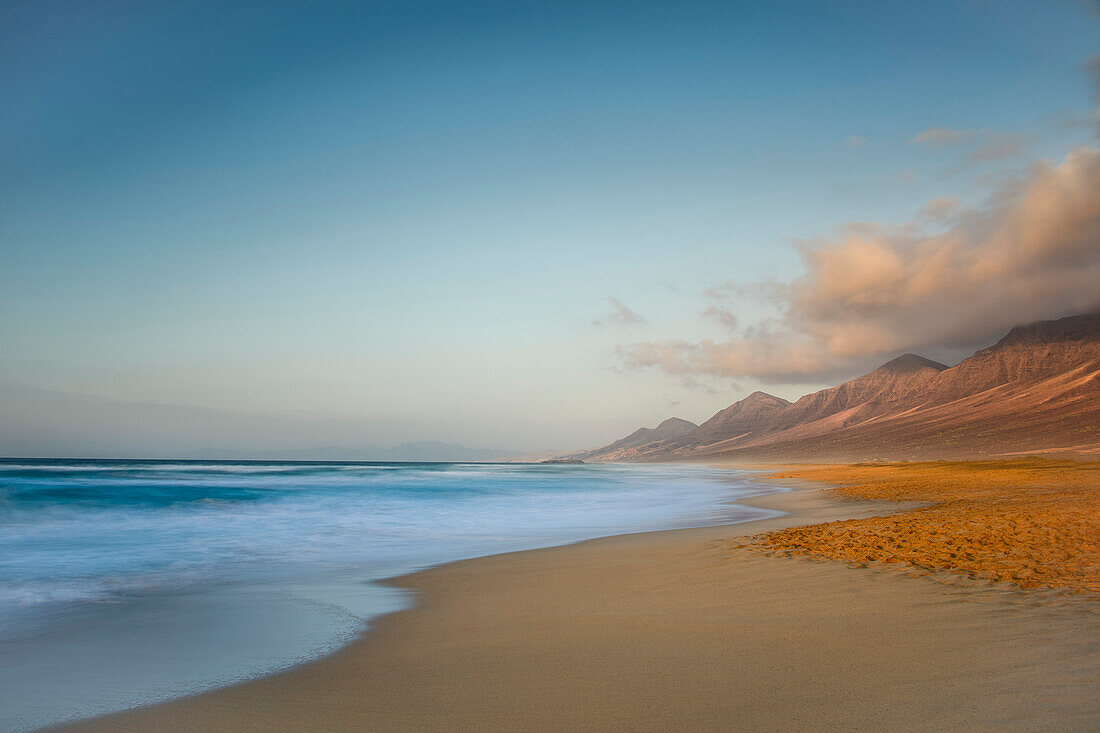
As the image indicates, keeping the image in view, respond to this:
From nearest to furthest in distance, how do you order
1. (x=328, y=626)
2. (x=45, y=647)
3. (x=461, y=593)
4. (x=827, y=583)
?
1. (x=45, y=647)
2. (x=328, y=626)
3. (x=827, y=583)
4. (x=461, y=593)

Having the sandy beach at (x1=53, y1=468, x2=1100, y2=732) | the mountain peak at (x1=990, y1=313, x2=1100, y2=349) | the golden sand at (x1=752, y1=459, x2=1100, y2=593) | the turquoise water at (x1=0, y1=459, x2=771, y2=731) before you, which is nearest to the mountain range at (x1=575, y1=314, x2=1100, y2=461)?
the mountain peak at (x1=990, y1=313, x2=1100, y2=349)

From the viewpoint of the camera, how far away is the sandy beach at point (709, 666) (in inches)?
128

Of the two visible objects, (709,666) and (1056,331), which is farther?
(1056,331)

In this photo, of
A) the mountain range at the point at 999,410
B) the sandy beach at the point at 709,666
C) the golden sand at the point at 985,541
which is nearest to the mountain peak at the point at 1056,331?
the mountain range at the point at 999,410

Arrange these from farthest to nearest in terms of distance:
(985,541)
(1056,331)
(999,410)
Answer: (1056,331), (999,410), (985,541)

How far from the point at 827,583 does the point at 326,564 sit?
288 inches

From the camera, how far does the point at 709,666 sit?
4.01 metres

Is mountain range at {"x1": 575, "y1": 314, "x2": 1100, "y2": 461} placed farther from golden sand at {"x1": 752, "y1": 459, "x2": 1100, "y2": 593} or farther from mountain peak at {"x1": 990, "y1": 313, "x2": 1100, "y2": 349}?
golden sand at {"x1": 752, "y1": 459, "x2": 1100, "y2": 593}

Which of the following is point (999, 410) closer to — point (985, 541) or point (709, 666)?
point (985, 541)

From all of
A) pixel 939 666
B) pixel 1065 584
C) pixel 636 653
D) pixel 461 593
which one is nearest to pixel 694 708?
pixel 636 653

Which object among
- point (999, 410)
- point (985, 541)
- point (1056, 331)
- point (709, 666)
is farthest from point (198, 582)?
point (1056, 331)

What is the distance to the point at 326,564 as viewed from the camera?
9.59m

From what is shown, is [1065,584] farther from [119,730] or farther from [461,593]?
[119,730]

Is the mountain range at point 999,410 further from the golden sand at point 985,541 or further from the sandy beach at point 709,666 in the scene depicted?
the sandy beach at point 709,666
